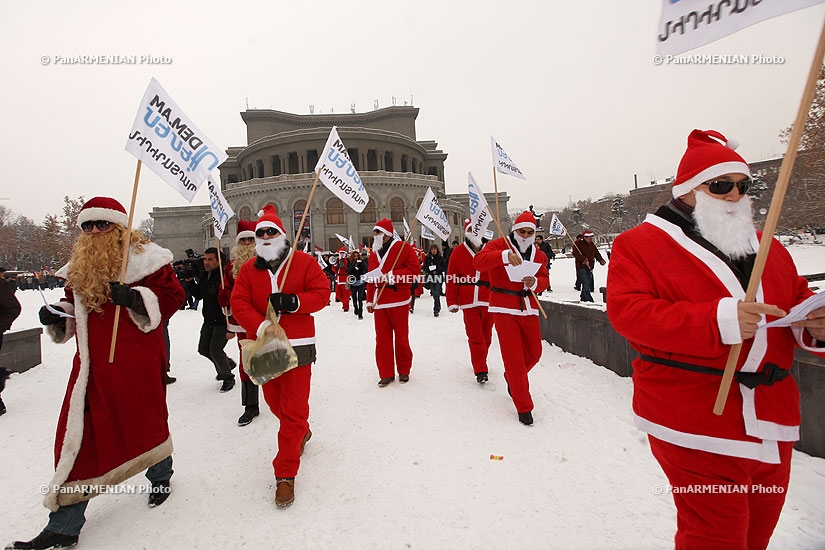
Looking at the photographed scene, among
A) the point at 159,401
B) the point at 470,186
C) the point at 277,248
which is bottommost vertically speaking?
the point at 159,401

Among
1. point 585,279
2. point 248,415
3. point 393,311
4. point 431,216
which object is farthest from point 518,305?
point 585,279

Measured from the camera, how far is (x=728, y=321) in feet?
4.96

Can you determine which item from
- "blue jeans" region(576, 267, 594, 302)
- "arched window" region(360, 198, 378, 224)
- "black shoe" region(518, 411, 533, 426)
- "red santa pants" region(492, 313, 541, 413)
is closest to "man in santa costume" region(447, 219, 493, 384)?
"red santa pants" region(492, 313, 541, 413)

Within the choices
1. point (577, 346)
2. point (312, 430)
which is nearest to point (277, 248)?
point (312, 430)

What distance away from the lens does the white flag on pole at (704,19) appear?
154cm

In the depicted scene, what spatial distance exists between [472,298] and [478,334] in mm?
662

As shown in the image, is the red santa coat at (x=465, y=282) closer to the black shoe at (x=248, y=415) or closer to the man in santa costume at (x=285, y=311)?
the man in santa costume at (x=285, y=311)

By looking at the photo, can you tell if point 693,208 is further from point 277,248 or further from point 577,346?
point 577,346

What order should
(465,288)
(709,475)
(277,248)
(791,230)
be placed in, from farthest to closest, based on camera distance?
(791,230)
(465,288)
(277,248)
(709,475)

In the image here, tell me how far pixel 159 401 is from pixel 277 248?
1520 mm

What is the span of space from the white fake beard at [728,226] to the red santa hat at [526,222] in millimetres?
2877

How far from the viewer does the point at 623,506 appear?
9.18 feet

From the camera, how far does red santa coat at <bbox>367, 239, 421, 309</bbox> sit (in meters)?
5.88

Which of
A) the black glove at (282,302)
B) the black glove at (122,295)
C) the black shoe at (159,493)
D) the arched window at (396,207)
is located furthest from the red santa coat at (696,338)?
the arched window at (396,207)
